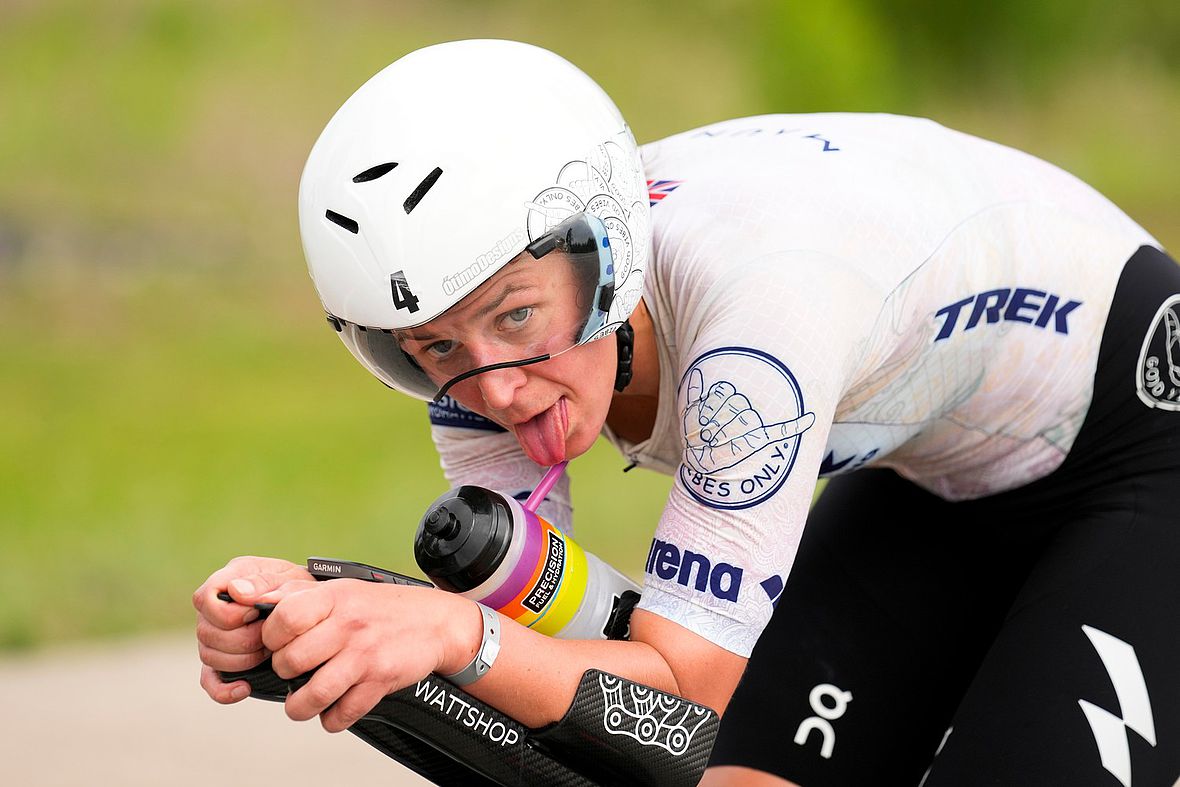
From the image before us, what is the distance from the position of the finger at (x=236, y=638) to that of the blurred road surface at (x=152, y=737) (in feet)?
8.14

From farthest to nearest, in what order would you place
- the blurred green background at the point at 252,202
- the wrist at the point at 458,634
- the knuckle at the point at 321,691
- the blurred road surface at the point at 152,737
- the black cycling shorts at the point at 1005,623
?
the blurred green background at the point at 252,202
the blurred road surface at the point at 152,737
the black cycling shorts at the point at 1005,623
the wrist at the point at 458,634
the knuckle at the point at 321,691

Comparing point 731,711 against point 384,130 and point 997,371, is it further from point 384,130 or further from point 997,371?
point 384,130

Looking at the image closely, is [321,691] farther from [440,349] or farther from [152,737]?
[152,737]

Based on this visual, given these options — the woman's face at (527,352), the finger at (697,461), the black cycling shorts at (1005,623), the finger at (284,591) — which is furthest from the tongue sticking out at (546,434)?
the black cycling shorts at (1005,623)

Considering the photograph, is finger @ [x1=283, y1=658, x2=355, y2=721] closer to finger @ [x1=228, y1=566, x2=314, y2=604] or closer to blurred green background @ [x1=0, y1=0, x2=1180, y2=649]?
finger @ [x1=228, y1=566, x2=314, y2=604]

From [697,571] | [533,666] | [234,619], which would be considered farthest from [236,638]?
[697,571]

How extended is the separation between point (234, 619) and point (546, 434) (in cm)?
57

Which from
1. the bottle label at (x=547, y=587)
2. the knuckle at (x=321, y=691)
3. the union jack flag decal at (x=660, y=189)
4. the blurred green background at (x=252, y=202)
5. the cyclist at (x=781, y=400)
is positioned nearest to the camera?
the knuckle at (x=321, y=691)

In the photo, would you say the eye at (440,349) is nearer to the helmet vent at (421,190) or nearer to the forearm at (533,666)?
the helmet vent at (421,190)

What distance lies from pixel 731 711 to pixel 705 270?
100cm

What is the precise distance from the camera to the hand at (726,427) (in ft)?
6.04

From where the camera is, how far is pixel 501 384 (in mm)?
1929

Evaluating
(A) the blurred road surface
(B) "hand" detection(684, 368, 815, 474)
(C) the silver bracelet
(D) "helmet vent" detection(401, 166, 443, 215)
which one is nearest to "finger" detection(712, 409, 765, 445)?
(B) "hand" detection(684, 368, 815, 474)

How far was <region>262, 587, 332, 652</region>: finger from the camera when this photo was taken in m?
1.64
